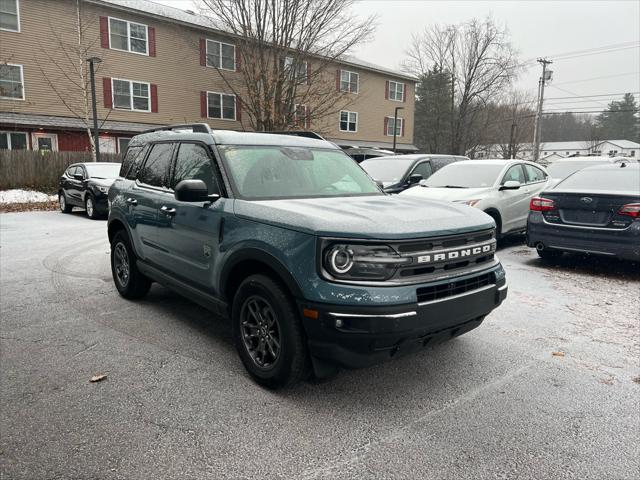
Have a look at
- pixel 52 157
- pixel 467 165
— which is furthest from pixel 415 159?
pixel 52 157

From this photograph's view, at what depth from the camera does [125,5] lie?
23.6 metres

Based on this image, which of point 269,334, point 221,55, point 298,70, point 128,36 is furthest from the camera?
point 221,55

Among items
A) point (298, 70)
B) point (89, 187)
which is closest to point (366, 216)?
point (89, 187)

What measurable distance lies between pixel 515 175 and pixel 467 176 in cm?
106

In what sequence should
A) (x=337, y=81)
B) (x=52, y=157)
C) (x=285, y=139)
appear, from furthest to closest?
(x=337, y=81)
(x=52, y=157)
(x=285, y=139)

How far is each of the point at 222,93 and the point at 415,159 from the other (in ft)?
62.4

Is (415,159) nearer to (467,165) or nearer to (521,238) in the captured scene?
(467,165)

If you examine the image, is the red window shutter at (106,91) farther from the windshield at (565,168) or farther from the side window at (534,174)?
the side window at (534,174)

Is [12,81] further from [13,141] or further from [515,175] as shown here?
[515,175]

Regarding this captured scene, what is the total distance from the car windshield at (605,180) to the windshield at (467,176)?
1.57 metres

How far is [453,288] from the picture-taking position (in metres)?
3.13

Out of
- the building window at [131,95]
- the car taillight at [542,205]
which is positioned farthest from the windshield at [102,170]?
the building window at [131,95]

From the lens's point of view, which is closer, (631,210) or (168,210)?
(168,210)

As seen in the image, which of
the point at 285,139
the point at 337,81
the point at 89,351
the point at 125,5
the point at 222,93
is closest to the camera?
the point at 89,351
